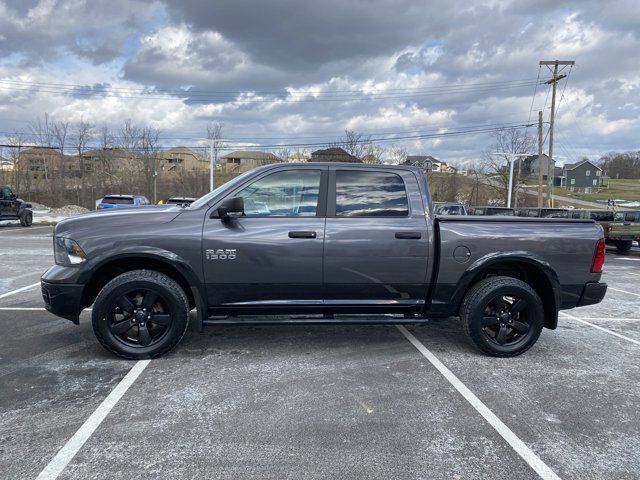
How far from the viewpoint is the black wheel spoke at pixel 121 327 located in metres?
4.07

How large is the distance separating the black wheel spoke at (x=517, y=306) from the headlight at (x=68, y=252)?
4.18 meters

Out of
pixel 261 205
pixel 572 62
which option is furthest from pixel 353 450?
pixel 572 62

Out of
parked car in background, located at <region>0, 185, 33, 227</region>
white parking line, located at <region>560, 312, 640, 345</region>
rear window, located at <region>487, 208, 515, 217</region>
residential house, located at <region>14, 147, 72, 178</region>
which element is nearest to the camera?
white parking line, located at <region>560, 312, 640, 345</region>

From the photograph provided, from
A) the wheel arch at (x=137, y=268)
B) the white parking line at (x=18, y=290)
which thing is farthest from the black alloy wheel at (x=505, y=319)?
the white parking line at (x=18, y=290)

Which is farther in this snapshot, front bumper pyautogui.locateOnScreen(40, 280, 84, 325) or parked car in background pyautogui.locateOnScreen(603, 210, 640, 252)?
parked car in background pyautogui.locateOnScreen(603, 210, 640, 252)

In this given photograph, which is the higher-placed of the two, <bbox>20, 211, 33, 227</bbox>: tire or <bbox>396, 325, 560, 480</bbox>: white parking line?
<bbox>20, 211, 33, 227</bbox>: tire

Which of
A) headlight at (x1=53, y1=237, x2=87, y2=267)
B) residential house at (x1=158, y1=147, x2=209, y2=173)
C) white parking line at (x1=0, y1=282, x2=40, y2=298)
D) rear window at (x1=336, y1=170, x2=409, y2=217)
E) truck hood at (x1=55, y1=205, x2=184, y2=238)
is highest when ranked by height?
residential house at (x1=158, y1=147, x2=209, y2=173)

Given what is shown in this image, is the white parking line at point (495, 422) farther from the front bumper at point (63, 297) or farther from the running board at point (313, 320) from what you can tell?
the front bumper at point (63, 297)

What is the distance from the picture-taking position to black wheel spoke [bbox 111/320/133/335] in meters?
4.07

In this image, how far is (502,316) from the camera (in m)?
4.41

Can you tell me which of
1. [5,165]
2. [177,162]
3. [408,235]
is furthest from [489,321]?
[177,162]

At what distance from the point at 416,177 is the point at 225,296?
2274 mm

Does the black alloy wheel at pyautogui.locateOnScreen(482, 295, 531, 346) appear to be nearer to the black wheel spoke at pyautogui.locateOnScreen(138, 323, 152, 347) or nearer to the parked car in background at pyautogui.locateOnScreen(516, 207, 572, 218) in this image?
the black wheel spoke at pyautogui.locateOnScreen(138, 323, 152, 347)

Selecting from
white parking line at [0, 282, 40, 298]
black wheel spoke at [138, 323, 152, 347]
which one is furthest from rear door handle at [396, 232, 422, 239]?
white parking line at [0, 282, 40, 298]
